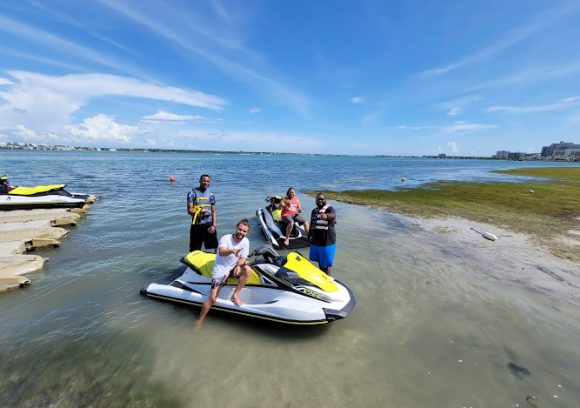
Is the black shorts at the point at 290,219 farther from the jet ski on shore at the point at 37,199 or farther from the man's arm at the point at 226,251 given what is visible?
the jet ski on shore at the point at 37,199

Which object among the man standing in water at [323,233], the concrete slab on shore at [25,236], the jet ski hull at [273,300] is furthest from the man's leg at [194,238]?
the concrete slab on shore at [25,236]

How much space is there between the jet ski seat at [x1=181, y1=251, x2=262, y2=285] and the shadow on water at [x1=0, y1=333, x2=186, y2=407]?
1.58m

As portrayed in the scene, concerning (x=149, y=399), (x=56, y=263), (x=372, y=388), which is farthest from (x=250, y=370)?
(x=56, y=263)

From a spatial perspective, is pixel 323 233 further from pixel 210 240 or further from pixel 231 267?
pixel 210 240

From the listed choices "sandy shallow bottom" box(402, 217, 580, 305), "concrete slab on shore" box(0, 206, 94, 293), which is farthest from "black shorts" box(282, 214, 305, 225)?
"concrete slab on shore" box(0, 206, 94, 293)

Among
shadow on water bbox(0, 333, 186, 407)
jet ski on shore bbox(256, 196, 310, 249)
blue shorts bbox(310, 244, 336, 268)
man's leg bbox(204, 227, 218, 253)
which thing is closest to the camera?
shadow on water bbox(0, 333, 186, 407)

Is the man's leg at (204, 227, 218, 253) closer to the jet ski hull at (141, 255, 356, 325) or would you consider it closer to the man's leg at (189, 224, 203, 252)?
the man's leg at (189, 224, 203, 252)

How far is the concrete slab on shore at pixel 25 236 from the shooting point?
681cm

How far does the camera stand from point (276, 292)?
17.0 feet

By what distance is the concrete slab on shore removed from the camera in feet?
22.3

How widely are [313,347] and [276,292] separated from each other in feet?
3.55

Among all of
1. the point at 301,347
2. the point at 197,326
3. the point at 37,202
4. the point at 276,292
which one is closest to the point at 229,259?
the point at 276,292

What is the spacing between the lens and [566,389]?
3980 mm

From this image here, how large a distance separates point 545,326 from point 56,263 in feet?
37.8
